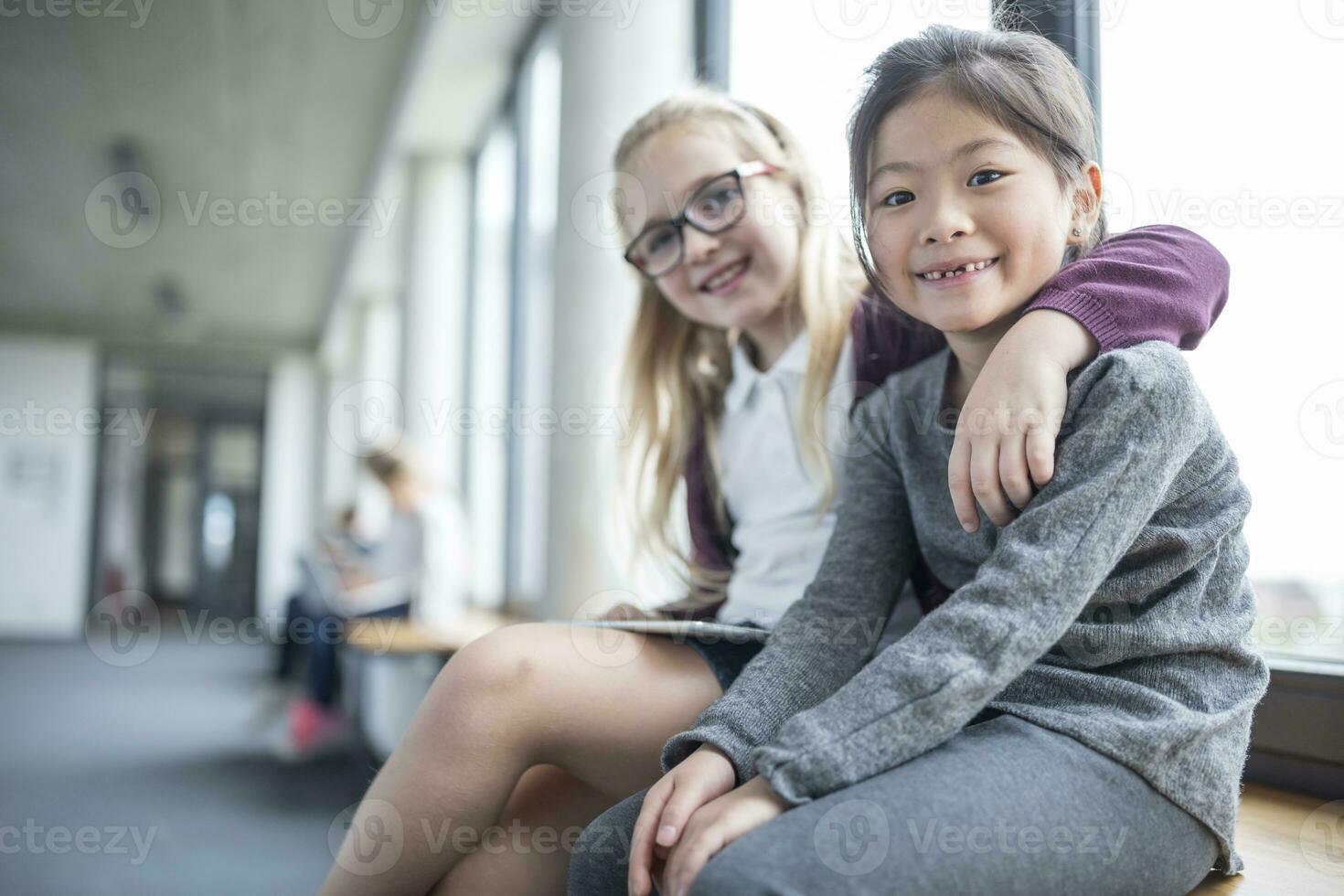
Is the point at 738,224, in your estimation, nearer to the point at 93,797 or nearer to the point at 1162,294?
the point at 1162,294

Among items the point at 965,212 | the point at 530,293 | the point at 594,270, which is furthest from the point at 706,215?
the point at 530,293

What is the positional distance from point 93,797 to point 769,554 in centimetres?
241

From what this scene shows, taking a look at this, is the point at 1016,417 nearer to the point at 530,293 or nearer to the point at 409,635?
the point at 409,635

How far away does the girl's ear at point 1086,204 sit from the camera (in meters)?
0.98

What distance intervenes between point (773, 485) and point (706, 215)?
1.22ft

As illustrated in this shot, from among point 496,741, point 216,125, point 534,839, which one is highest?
point 216,125

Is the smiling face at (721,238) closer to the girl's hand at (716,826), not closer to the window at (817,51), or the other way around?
the window at (817,51)

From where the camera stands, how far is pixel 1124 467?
78 cm

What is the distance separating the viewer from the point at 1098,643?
0.82 m

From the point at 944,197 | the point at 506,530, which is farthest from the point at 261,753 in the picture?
the point at 944,197

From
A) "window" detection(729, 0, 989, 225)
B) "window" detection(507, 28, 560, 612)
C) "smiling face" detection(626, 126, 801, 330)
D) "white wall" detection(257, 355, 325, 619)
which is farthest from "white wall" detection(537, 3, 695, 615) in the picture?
"white wall" detection(257, 355, 325, 619)

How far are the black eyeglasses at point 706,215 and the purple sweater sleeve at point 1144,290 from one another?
20.1 inches

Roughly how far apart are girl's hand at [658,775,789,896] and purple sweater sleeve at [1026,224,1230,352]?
47cm

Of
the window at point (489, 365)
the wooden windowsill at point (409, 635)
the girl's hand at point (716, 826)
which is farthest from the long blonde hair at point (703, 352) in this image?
the window at point (489, 365)
